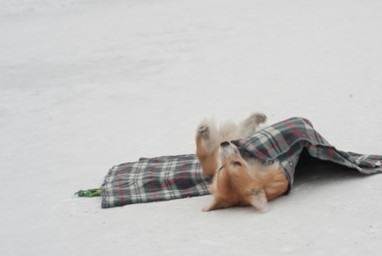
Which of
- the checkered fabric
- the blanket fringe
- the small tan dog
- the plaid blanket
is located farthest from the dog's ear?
the blanket fringe

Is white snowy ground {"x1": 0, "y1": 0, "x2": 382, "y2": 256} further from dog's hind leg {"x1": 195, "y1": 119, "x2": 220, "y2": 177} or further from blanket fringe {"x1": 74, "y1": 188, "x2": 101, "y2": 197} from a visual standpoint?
dog's hind leg {"x1": 195, "y1": 119, "x2": 220, "y2": 177}

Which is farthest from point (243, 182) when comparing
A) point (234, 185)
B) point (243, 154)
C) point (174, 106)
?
point (174, 106)

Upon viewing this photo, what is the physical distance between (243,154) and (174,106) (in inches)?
99.1

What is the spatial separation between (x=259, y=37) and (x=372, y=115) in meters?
3.93

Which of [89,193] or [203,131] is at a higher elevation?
[203,131]

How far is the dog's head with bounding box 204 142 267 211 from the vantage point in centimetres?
360

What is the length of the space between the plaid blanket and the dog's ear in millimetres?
216

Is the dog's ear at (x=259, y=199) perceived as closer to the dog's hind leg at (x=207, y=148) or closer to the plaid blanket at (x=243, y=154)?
the plaid blanket at (x=243, y=154)

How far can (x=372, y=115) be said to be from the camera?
16.9 feet

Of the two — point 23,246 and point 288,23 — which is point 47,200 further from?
point 288,23

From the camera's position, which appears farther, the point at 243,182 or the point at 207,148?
the point at 207,148

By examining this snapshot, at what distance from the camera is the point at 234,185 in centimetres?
362

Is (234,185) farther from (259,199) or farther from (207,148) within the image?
(207,148)

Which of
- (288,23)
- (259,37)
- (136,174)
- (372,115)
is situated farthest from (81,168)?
(288,23)
